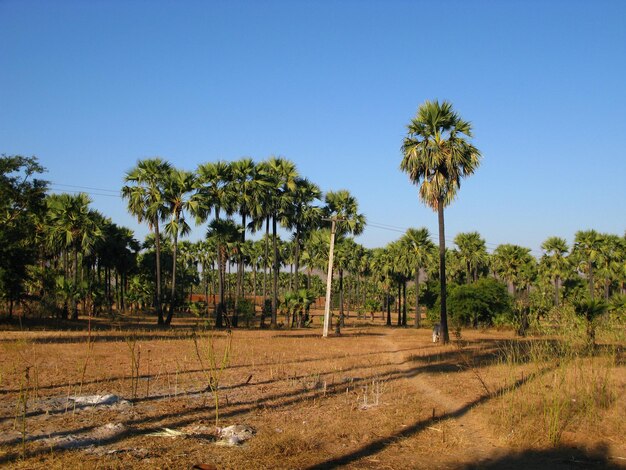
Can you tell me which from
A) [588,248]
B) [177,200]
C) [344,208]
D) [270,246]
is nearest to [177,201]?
[177,200]

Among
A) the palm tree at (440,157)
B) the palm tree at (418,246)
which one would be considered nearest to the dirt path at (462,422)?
the palm tree at (440,157)

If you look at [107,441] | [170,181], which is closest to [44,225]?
[170,181]

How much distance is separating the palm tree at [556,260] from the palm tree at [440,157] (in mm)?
40485

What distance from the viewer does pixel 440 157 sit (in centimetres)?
2694

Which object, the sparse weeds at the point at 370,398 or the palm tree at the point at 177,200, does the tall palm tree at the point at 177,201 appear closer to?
the palm tree at the point at 177,200

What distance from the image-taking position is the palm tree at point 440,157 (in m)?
27.1

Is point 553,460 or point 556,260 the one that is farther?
point 556,260

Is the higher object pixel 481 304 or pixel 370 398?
pixel 481 304

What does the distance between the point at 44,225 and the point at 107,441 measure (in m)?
40.1

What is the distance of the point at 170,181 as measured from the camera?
39844 millimetres

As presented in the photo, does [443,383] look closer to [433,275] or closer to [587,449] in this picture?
[587,449]

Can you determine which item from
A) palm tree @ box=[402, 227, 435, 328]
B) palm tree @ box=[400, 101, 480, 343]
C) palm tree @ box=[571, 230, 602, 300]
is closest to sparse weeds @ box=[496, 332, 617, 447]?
palm tree @ box=[400, 101, 480, 343]

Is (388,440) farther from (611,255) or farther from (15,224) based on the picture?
(611,255)

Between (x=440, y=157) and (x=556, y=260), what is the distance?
42.3 m
